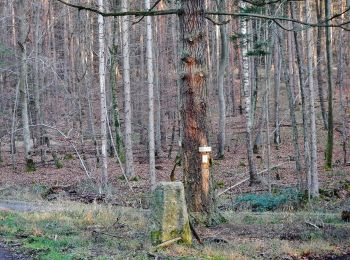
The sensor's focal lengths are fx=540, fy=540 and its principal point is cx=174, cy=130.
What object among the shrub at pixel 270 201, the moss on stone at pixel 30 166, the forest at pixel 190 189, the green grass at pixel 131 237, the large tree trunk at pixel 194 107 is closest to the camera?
the green grass at pixel 131 237

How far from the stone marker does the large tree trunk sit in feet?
5.62

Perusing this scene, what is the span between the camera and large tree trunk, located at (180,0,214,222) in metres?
9.48

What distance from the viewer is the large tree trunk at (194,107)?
948 cm

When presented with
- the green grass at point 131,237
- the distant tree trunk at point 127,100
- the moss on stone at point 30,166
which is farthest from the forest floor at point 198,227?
the moss on stone at point 30,166

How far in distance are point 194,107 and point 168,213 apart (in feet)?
7.89

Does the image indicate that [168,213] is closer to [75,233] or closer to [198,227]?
[198,227]

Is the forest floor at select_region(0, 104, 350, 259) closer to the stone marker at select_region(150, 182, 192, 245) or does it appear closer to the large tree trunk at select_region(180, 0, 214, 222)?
the stone marker at select_region(150, 182, 192, 245)

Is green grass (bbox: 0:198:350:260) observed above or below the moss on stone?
above

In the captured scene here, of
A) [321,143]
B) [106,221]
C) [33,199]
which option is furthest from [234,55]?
[106,221]

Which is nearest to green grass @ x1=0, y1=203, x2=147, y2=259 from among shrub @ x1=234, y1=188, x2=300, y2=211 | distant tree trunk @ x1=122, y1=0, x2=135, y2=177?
shrub @ x1=234, y1=188, x2=300, y2=211

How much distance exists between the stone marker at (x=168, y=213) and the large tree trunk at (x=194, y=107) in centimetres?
171

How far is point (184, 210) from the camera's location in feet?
26.1

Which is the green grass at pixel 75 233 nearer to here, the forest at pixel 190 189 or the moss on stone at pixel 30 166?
the forest at pixel 190 189

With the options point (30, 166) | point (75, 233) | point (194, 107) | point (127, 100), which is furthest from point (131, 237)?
point (30, 166)
